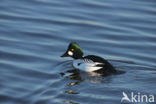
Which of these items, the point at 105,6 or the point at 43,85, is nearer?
the point at 43,85

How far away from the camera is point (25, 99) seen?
33.8 feet

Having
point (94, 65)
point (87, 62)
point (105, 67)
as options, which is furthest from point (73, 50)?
point (105, 67)

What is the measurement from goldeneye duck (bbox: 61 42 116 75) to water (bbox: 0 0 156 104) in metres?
0.35

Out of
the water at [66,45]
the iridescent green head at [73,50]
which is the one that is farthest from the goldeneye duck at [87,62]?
the water at [66,45]

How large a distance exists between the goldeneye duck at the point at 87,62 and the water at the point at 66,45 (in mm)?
352

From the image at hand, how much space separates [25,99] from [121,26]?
21.5 feet

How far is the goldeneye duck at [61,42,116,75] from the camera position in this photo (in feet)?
40.1

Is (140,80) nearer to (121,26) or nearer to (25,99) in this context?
(25,99)

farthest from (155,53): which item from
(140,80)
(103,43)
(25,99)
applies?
(25,99)

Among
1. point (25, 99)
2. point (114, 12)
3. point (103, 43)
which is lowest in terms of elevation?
point (25, 99)

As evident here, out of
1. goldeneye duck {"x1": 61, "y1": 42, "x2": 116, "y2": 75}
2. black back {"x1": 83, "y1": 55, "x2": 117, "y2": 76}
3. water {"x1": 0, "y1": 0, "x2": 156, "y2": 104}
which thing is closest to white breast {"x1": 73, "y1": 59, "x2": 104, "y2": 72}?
goldeneye duck {"x1": 61, "y1": 42, "x2": 116, "y2": 75}

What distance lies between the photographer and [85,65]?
12727 millimetres

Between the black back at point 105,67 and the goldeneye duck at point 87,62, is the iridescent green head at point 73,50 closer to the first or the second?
the goldeneye duck at point 87,62

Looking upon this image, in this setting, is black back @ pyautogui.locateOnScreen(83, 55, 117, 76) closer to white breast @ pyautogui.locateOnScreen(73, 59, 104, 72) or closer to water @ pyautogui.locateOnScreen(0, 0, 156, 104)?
white breast @ pyautogui.locateOnScreen(73, 59, 104, 72)
